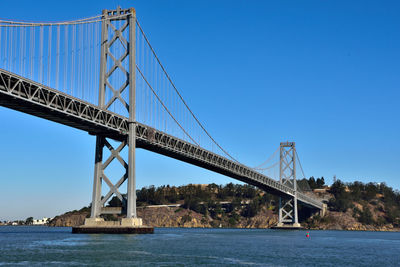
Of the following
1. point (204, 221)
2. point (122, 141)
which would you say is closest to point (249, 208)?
point (204, 221)

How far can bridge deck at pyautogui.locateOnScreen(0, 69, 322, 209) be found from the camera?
40625 mm

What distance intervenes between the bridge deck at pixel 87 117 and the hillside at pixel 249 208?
61.2 m

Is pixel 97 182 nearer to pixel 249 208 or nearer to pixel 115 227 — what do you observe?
pixel 115 227

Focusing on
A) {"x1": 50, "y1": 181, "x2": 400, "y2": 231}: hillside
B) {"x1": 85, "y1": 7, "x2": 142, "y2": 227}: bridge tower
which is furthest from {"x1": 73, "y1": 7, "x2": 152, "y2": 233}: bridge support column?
{"x1": 50, "y1": 181, "x2": 400, "y2": 231}: hillside

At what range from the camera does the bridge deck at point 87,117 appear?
4062 centimetres

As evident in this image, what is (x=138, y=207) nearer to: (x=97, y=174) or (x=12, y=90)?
(x=97, y=174)

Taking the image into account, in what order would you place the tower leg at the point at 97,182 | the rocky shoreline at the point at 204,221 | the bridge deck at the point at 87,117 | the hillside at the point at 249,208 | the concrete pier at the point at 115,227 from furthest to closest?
the hillside at the point at 249,208 < the rocky shoreline at the point at 204,221 < the tower leg at the point at 97,182 < the concrete pier at the point at 115,227 < the bridge deck at the point at 87,117

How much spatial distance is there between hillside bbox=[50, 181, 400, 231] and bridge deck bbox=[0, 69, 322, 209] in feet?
201

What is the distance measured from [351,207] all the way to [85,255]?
373 ft

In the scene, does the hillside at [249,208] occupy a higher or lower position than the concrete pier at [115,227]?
higher

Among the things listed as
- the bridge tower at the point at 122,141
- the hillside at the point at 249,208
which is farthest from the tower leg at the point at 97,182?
the hillside at the point at 249,208

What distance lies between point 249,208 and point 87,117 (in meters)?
104

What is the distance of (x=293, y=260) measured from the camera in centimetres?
3484

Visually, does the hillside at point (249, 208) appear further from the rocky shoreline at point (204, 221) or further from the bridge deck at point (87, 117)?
the bridge deck at point (87, 117)
